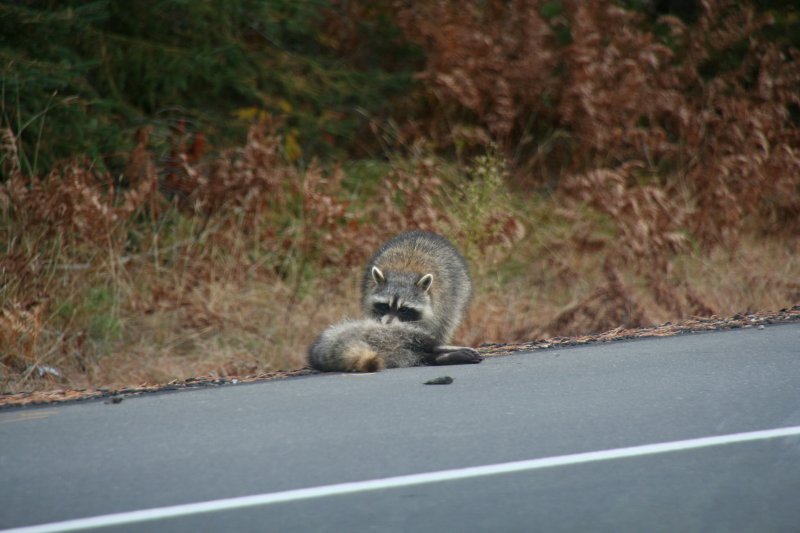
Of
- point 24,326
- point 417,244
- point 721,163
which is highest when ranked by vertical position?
point 721,163

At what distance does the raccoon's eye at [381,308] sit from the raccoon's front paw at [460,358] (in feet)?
5.12

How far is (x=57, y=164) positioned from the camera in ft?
33.0

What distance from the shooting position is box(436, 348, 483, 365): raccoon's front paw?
7.26 meters

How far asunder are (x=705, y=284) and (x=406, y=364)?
422 cm

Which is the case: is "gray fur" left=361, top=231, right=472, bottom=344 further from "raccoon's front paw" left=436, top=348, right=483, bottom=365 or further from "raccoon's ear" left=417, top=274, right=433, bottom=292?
"raccoon's front paw" left=436, top=348, right=483, bottom=365

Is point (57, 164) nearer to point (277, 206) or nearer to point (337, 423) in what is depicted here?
point (277, 206)

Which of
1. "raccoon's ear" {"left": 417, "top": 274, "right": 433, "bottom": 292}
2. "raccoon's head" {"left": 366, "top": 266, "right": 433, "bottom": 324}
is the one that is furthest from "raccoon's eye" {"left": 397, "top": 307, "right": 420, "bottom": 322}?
"raccoon's ear" {"left": 417, "top": 274, "right": 433, "bottom": 292}

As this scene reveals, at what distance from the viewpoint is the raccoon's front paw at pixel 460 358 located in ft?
23.8

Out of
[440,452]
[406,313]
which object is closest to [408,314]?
[406,313]

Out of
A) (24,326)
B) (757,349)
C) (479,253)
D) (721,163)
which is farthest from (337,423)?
(721,163)

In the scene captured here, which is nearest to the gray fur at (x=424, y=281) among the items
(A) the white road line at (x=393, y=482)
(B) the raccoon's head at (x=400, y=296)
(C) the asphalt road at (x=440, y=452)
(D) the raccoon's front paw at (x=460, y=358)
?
(B) the raccoon's head at (x=400, y=296)

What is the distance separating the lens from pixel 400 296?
891 centimetres

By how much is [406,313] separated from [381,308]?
217 mm

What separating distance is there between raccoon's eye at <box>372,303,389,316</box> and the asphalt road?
2028 mm
